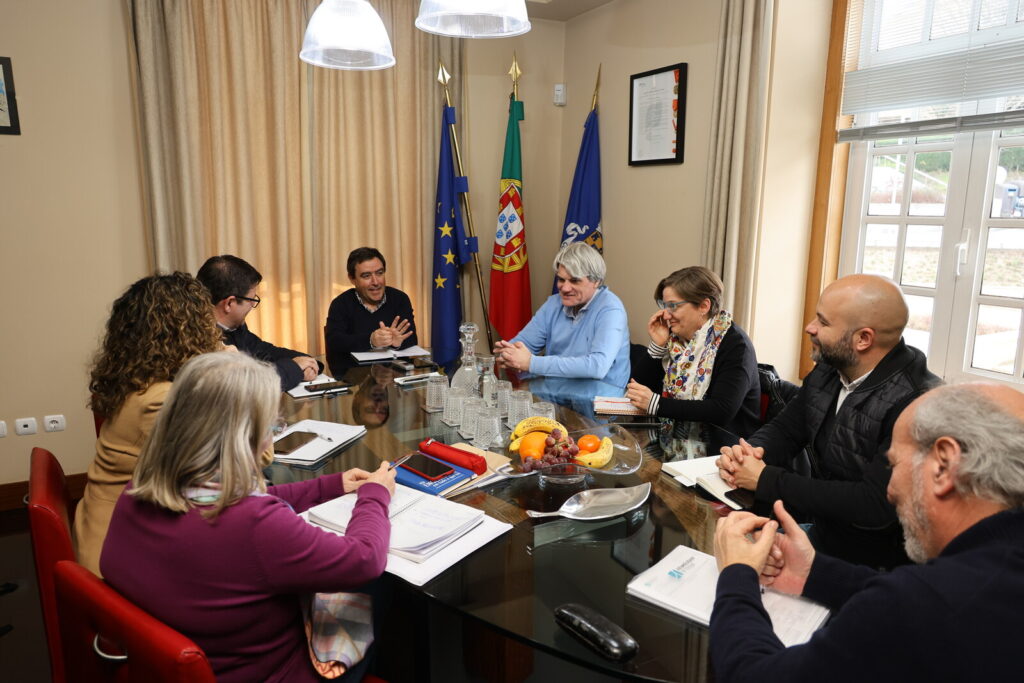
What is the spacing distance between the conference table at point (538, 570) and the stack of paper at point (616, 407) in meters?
0.04

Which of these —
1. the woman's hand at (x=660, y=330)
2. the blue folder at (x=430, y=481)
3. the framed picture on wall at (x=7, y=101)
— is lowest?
the blue folder at (x=430, y=481)

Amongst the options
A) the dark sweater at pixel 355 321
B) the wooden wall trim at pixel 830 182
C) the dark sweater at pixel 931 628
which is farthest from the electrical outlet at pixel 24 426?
the wooden wall trim at pixel 830 182

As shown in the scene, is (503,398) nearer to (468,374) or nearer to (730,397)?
(468,374)

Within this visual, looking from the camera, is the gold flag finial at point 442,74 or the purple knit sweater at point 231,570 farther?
the gold flag finial at point 442,74

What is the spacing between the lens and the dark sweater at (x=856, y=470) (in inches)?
60.7

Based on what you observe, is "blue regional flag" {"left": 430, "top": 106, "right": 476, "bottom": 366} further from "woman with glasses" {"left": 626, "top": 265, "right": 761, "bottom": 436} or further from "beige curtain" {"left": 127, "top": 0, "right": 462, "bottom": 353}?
"woman with glasses" {"left": 626, "top": 265, "right": 761, "bottom": 436}

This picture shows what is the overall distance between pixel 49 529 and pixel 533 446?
1.10m

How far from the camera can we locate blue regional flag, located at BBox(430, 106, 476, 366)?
4.19 meters

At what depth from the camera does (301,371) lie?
274 centimetres

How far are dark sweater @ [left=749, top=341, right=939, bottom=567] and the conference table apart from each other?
0.78 ft

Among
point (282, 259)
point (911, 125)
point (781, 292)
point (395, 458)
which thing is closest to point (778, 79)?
point (911, 125)

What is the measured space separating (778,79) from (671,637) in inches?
111

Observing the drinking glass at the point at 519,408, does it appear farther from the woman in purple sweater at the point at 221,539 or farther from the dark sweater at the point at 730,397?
the woman in purple sweater at the point at 221,539

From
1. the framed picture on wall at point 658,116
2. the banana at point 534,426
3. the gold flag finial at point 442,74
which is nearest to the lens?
the banana at point 534,426
